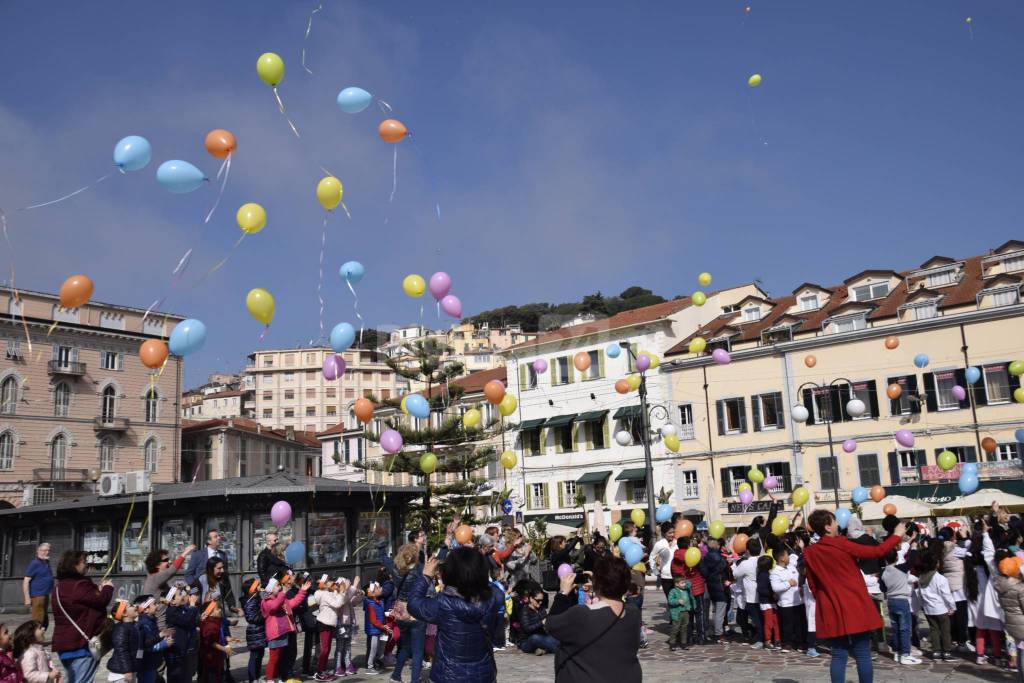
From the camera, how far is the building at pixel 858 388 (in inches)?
1226

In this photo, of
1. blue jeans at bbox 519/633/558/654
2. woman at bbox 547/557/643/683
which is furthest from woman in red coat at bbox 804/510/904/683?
woman at bbox 547/557/643/683

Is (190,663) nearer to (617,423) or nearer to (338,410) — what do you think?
(617,423)

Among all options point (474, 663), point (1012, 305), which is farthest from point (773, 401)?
point (474, 663)

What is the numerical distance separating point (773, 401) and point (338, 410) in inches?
2309

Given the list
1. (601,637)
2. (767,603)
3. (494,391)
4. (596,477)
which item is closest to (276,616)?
(601,637)

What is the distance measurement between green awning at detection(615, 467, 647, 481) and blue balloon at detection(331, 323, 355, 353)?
2744 centimetres

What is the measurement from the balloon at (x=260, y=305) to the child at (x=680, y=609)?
6908 mm

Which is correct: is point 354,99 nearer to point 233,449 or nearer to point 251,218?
point 251,218

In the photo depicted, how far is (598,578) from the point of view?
4.97 meters

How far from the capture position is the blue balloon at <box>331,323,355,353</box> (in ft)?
44.3

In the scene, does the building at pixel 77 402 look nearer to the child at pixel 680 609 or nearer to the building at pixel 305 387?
the child at pixel 680 609

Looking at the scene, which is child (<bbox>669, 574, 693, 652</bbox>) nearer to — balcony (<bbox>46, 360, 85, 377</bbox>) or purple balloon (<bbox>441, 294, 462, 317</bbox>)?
purple balloon (<bbox>441, 294, 462, 317</bbox>)

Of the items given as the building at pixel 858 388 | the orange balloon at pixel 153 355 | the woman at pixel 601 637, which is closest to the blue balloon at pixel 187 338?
the orange balloon at pixel 153 355

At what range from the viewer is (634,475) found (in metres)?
39.5
